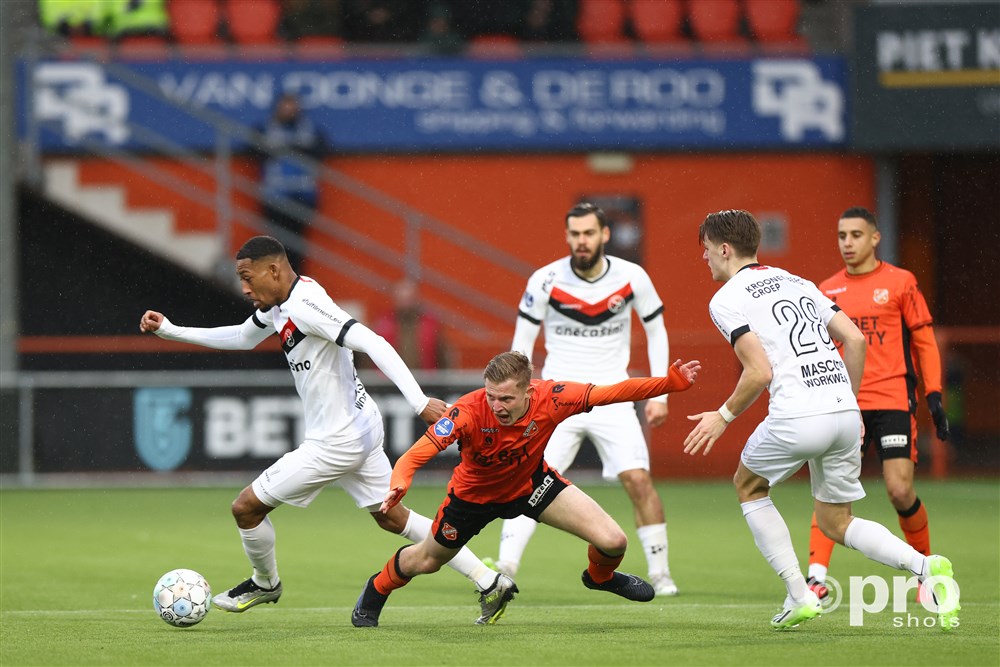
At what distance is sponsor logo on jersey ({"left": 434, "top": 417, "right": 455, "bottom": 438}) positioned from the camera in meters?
7.20

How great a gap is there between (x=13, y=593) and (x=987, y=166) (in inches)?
672

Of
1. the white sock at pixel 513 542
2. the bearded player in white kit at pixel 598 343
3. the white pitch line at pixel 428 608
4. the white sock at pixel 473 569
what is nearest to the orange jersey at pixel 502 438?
the white sock at pixel 473 569

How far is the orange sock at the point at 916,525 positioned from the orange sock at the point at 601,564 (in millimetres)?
2020

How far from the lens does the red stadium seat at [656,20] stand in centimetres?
2117

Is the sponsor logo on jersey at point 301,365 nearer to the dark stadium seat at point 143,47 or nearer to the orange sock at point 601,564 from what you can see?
the orange sock at point 601,564

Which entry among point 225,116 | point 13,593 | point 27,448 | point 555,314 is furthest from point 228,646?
point 225,116

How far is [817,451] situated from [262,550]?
2.91m

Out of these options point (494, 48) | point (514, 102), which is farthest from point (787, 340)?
point (494, 48)

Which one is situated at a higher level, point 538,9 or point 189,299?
point 538,9

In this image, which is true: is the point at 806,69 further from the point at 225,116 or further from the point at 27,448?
the point at 27,448

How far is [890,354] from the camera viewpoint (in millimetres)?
9156

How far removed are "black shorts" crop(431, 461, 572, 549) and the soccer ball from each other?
4.00 feet

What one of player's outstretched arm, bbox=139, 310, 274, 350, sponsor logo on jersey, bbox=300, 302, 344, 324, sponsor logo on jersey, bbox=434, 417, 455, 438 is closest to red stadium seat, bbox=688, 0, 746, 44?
player's outstretched arm, bbox=139, 310, 274, 350

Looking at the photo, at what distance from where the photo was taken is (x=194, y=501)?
15.6 meters
